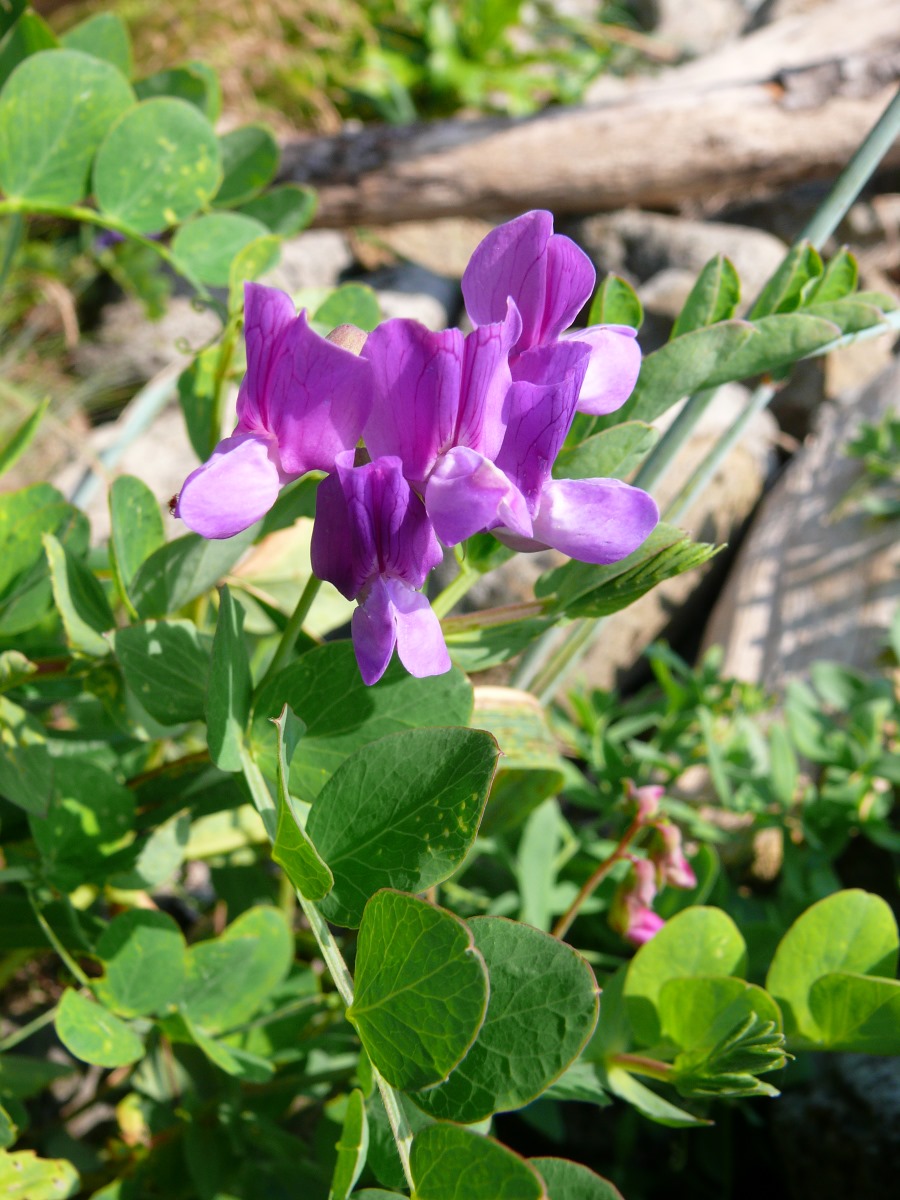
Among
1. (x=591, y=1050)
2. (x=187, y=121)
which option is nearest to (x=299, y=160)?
(x=187, y=121)

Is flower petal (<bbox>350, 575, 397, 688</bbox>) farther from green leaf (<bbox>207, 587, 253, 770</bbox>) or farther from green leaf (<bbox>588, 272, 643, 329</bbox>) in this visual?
green leaf (<bbox>588, 272, 643, 329</bbox>)

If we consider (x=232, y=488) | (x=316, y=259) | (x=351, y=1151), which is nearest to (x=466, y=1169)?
(x=351, y=1151)

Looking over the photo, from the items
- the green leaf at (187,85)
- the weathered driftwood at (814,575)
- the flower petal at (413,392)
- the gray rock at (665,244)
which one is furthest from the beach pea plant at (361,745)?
the gray rock at (665,244)

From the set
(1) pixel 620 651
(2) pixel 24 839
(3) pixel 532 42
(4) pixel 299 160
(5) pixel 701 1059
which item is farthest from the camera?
(3) pixel 532 42

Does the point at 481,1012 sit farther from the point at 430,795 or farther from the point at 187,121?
the point at 187,121

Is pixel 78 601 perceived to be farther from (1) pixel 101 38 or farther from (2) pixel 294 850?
(1) pixel 101 38

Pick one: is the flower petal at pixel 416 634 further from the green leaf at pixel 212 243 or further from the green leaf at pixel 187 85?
the green leaf at pixel 187 85

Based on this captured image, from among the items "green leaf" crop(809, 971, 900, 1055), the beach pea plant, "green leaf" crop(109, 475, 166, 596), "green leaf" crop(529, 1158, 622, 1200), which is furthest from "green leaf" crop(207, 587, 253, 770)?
"green leaf" crop(809, 971, 900, 1055)
